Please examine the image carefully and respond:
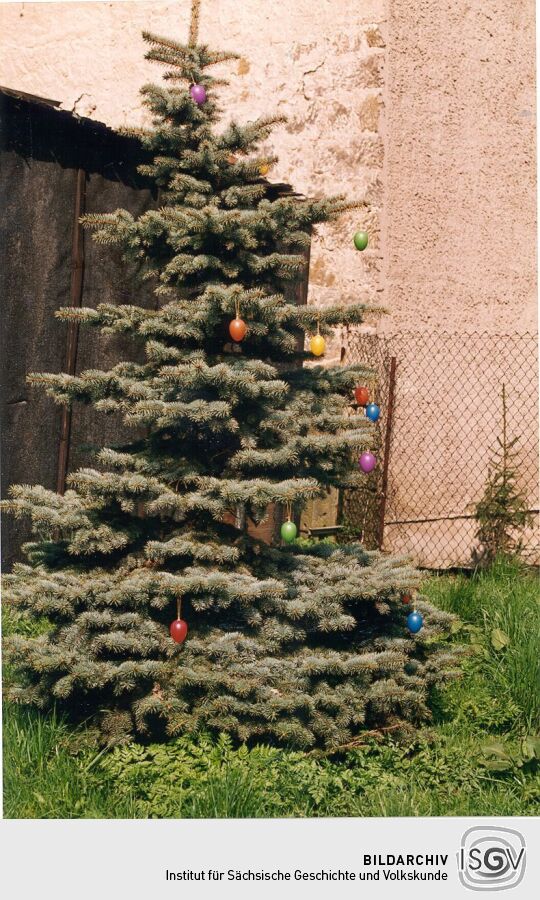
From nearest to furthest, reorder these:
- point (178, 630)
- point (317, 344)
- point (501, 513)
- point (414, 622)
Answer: point (178, 630)
point (317, 344)
point (414, 622)
point (501, 513)

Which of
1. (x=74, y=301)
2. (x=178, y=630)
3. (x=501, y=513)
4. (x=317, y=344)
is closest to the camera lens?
(x=178, y=630)

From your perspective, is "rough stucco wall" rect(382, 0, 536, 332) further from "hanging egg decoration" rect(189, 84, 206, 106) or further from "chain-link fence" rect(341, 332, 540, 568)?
"hanging egg decoration" rect(189, 84, 206, 106)

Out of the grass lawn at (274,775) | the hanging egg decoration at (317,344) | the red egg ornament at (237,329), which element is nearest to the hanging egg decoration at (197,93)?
the red egg ornament at (237,329)

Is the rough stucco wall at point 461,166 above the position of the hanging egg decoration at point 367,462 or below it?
above

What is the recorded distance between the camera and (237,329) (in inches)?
140

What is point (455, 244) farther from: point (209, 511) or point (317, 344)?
point (209, 511)

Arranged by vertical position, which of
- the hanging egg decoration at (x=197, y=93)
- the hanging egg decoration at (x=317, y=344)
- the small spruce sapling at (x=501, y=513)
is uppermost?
the hanging egg decoration at (x=197, y=93)

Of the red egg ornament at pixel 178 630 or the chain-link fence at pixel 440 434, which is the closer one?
the red egg ornament at pixel 178 630

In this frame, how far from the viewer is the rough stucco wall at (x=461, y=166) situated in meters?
6.50

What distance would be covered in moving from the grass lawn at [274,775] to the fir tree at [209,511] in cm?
10

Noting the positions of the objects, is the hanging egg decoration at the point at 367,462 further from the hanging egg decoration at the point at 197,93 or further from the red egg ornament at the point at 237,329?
the hanging egg decoration at the point at 197,93
